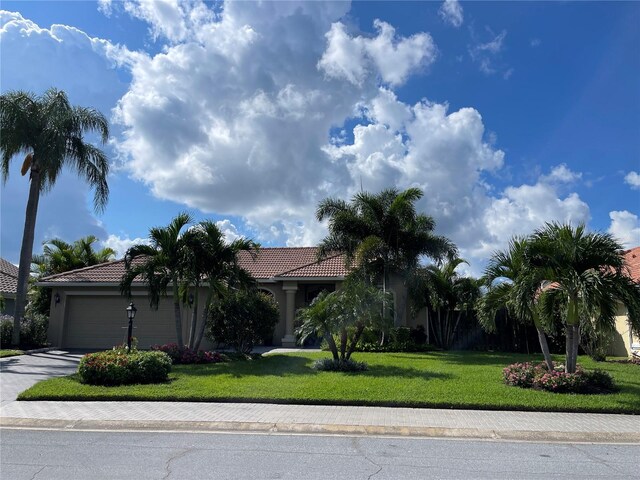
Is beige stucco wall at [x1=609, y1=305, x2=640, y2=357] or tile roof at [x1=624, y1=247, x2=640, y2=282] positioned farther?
tile roof at [x1=624, y1=247, x2=640, y2=282]

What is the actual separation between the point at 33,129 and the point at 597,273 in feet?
68.6

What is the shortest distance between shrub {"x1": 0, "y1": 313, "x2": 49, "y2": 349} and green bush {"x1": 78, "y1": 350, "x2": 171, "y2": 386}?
10.5 meters

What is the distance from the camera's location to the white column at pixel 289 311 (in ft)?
70.7

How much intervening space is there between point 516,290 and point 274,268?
15.1 metres

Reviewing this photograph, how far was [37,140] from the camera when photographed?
20375 millimetres

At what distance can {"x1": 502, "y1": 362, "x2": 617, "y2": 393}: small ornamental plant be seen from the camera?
10.1m

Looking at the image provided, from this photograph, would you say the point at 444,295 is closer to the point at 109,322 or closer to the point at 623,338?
the point at 623,338

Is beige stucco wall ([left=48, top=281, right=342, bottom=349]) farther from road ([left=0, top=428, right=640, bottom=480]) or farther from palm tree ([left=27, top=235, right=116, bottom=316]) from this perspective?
road ([left=0, top=428, right=640, bottom=480])

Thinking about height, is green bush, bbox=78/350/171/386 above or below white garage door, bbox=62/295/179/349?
below

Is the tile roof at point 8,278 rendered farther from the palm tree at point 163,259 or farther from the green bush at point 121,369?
the green bush at point 121,369

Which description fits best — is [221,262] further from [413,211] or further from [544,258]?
[544,258]

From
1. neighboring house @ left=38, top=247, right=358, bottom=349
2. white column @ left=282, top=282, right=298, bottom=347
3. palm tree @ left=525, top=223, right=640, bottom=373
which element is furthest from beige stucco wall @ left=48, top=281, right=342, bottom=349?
palm tree @ left=525, top=223, right=640, bottom=373

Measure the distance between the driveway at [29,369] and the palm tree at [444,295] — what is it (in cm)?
1278

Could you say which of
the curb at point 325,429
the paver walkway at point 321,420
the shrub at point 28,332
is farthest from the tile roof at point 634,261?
the shrub at point 28,332
